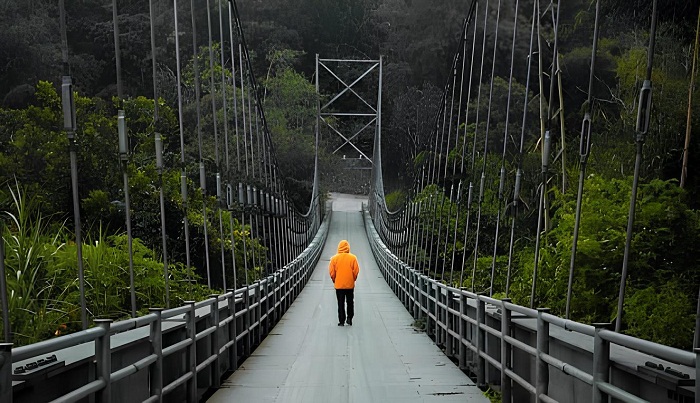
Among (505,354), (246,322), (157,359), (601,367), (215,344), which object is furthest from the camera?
(246,322)

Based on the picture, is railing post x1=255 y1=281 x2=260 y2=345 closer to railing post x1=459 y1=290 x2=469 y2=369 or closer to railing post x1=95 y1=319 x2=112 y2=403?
railing post x1=459 y1=290 x2=469 y2=369

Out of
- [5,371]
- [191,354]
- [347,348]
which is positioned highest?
[5,371]

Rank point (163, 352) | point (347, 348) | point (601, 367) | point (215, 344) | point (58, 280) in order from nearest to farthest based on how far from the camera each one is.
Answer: point (601, 367) → point (163, 352) → point (215, 344) → point (58, 280) → point (347, 348)

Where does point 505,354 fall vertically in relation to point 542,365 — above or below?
below

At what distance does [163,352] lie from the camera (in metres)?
6.19

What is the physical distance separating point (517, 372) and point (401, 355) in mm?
4229

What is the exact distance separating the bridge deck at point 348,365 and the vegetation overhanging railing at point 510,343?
286 mm

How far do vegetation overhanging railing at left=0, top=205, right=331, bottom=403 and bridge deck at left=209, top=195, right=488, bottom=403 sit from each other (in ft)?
1.04

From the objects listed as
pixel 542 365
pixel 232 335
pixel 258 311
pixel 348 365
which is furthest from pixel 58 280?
pixel 542 365

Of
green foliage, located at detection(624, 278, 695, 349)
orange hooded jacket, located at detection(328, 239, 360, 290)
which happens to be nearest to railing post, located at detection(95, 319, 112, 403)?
green foliage, located at detection(624, 278, 695, 349)

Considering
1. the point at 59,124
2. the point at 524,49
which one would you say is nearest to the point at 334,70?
the point at 524,49

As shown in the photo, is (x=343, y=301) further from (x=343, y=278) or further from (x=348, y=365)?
(x=348, y=365)

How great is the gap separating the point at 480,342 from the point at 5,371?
18.8ft

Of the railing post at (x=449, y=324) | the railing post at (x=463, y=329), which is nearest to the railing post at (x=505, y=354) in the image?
the railing post at (x=463, y=329)
